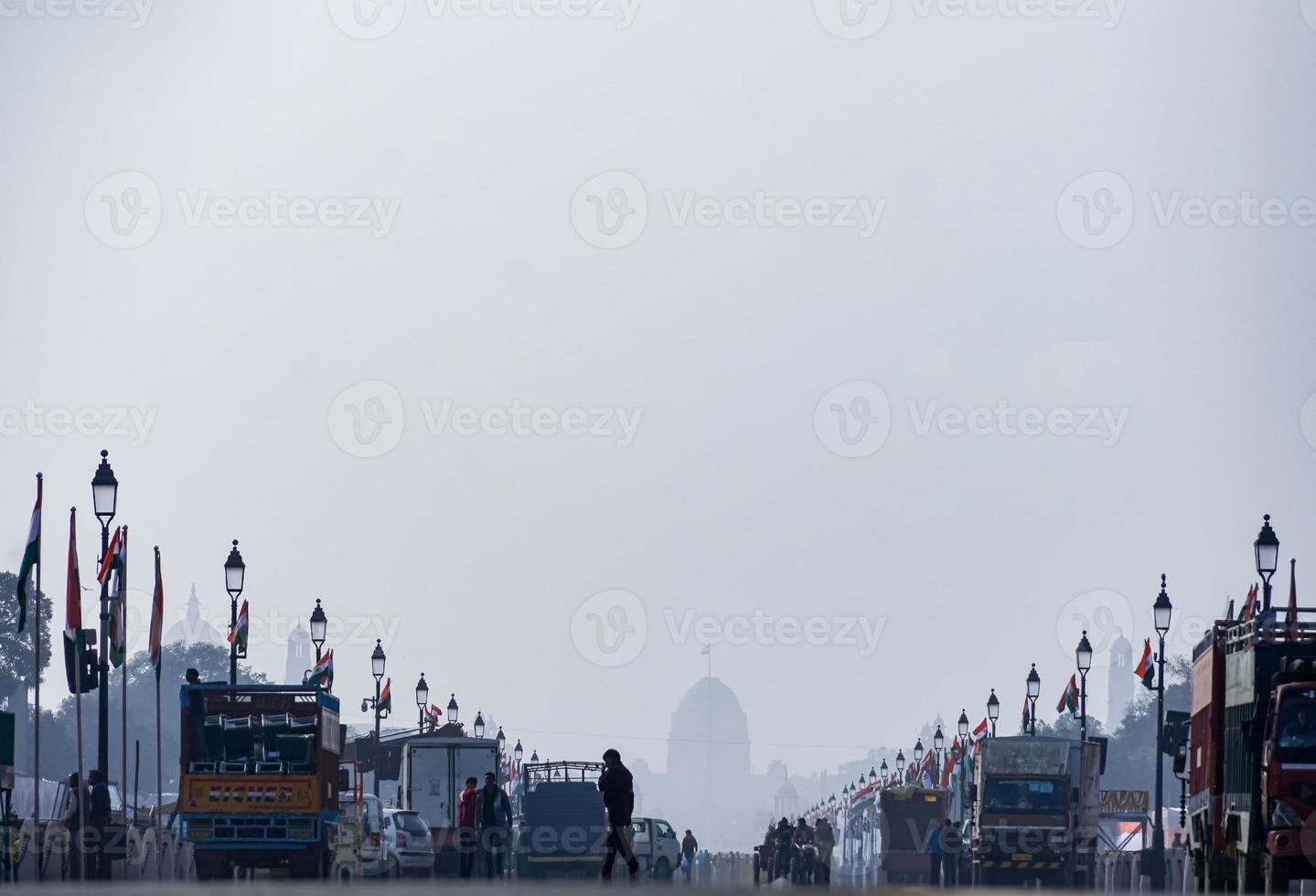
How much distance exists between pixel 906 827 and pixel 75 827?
34.9 metres

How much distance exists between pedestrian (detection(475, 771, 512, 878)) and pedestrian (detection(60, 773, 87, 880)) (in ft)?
19.6

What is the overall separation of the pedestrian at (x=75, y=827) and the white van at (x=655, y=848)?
16486 millimetres

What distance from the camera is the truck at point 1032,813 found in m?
48.8

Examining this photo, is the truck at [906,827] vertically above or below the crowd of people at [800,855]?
below

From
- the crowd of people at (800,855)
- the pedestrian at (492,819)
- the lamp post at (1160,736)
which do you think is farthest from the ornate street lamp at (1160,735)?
the pedestrian at (492,819)

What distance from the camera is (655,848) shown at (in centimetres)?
5212

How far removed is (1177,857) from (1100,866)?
6.46 metres

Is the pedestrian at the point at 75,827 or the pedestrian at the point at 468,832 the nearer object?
the pedestrian at the point at 75,827

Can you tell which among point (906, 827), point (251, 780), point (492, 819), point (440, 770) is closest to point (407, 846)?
point (440, 770)

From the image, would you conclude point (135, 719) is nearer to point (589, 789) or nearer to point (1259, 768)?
point (589, 789)

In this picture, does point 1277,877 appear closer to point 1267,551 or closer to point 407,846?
point 1267,551

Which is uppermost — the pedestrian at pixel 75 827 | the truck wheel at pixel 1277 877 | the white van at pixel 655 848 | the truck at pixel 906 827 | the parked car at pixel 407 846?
the truck wheel at pixel 1277 877

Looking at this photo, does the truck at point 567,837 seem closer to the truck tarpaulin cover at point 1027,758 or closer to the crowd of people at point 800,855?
the crowd of people at point 800,855

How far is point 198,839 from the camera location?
3631cm
